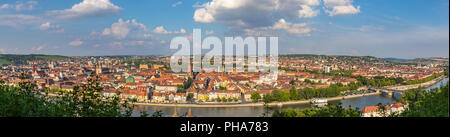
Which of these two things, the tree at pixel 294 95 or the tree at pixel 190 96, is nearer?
the tree at pixel 294 95

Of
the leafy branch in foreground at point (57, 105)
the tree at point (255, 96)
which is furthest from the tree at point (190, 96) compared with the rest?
the leafy branch in foreground at point (57, 105)

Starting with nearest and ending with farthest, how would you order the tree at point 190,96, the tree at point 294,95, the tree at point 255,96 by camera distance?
the tree at point 255,96 < the tree at point 294,95 < the tree at point 190,96

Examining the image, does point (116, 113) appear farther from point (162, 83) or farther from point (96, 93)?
point (162, 83)

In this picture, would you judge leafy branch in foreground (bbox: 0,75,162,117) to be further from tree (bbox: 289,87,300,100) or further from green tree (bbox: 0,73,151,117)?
tree (bbox: 289,87,300,100)

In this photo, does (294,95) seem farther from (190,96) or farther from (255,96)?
(190,96)

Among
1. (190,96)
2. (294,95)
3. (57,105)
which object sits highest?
(57,105)

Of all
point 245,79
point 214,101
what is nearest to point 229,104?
point 214,101

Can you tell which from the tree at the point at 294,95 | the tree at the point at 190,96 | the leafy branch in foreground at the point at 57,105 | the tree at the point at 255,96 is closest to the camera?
the leafy branch in foreground at the point at 57,105

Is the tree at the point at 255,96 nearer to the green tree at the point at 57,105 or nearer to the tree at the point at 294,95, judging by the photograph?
the tree at the point at 294,95

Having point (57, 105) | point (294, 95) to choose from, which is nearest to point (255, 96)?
point (294, 95)

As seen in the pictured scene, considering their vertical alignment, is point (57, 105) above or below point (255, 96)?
above
